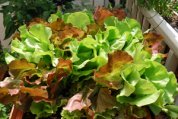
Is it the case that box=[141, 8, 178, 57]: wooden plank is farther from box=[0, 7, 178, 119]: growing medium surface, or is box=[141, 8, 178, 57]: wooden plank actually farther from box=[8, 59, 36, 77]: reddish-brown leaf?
box=[8, 59, 36, 77]: reddish-brown leaf

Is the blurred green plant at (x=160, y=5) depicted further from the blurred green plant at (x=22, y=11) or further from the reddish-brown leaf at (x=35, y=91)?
the reddish-brown leaf at (x=35, y=91)

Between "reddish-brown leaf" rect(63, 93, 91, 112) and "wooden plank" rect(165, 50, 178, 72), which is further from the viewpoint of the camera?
"wooden plank" rect(165, 50, 178, 72)

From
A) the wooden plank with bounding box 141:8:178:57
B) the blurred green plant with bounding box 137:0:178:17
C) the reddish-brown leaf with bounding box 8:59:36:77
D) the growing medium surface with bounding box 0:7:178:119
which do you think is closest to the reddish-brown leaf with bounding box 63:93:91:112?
the growing medium surface with bounding box 0:7:178:119

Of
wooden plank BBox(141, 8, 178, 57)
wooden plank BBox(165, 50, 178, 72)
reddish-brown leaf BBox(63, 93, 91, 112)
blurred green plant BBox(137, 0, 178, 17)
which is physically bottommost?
wooden plank BBox(165, 50, 178, 72)

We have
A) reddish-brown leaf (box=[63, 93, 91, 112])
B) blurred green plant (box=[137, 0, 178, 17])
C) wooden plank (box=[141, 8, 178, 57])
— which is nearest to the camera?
reddish-brown leaf (box=[63, 93, 91, 112])

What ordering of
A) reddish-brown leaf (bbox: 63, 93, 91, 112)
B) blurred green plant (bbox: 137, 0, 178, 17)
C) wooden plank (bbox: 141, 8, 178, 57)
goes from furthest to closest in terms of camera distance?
blurred green plant (bbox: 137, 0, 178, 17)
wooden plank (bbox: 141, 8, 178, 57)
reddish-brown leaf (bbox: 63, 93, 91, 112)

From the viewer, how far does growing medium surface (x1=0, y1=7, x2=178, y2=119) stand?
800 mm

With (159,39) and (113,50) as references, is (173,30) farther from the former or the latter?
(113,50)

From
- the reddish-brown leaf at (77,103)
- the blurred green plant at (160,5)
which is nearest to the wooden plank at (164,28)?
the blurred green plant at (160,5)

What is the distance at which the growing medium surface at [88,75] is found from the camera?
800mm

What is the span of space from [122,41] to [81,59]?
15 centimetres

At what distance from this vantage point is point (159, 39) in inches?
38.6

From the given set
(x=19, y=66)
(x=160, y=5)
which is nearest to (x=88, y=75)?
(x=19, y=66)

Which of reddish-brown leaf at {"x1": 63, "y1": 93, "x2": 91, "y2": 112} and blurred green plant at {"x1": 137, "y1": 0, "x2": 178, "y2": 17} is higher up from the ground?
blurred green plant at {"x1": 137, "y1": 0, "x2": 178, "y2": 17}
